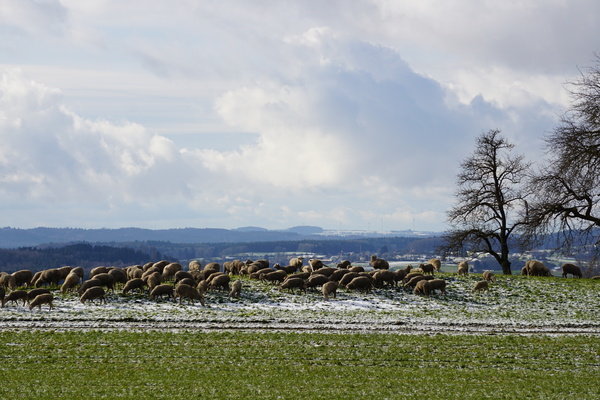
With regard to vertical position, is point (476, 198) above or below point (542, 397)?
above

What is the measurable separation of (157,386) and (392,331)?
551 inches

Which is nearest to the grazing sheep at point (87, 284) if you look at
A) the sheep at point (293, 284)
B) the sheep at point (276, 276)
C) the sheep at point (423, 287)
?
the sheep at point (276, 276)

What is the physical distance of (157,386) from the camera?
1878cm

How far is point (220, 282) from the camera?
136 feet

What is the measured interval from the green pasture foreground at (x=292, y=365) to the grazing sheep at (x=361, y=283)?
1345 cm

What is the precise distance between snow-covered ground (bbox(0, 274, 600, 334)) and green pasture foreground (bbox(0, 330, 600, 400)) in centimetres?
265

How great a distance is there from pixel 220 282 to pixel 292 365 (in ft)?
65.9

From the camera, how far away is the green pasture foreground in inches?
722

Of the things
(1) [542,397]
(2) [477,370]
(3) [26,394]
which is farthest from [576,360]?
(3) [26,394]

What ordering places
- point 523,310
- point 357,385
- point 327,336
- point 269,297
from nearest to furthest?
1. point 357,385
2. point 327,336
3. point 523,310
4. point 269,297

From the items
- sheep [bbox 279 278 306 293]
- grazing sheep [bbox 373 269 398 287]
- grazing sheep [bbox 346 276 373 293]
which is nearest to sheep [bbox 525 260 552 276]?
grazing sheep [bbox 373 269 398 287]

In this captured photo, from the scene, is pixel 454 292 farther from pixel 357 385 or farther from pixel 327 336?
pixel 357 385

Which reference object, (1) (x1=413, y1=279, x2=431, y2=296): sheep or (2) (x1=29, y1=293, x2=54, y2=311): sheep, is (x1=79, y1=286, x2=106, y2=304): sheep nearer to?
(2) (x1=29, y1=293, x2=54, y2=311): sheep

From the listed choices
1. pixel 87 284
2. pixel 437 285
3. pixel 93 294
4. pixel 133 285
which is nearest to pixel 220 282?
pixel 133 285
